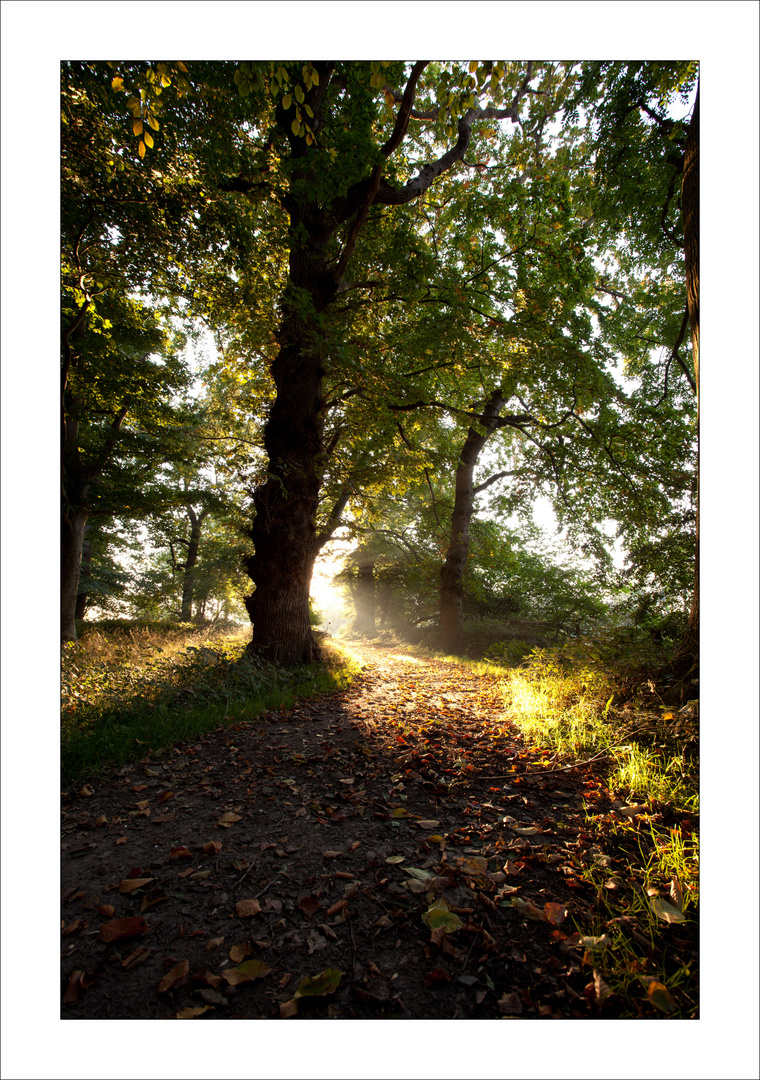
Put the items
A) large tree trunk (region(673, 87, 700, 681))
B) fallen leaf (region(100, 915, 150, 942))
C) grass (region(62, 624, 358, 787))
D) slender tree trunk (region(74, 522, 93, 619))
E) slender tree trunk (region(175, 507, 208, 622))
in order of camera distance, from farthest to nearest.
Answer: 1. slender tree trunk (region(175, 507, 208, 622))
2. slender tree trunk (region(74, 522, 93, 619))
3. grass (region(62, 624, 358, 787))
4. large tree trunk (region(673, 87, 700, 681))
5. fallen leaf (region(100, 915, 150, 942))

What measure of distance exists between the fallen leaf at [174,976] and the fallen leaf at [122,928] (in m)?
0.30

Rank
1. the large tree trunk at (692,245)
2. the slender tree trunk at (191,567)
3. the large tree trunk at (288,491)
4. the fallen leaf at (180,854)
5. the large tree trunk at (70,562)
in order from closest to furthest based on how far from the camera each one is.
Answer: the fallen leaf at (180,854)
the large tree trunk at (692,245)
the large tree trunk at (288,491)
the large tree trunk at (70,562)
the slender tree trunk at (191,567)

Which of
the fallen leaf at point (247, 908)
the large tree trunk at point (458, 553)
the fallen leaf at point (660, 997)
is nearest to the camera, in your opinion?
the fallen leaf at point (660, 997)

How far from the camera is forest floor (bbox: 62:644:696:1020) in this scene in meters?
1.54

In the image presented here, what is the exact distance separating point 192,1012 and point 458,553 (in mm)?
11864

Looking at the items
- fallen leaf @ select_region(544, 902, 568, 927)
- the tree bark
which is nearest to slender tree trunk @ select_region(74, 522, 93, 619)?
the tree bark

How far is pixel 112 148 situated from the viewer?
4176 millimetres

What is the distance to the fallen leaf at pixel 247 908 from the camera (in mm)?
1931

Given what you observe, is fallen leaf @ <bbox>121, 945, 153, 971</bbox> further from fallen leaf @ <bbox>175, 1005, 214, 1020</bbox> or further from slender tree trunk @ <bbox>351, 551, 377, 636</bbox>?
slender tree trunk @ <bbox>351, 551, 377, 636</bbox>

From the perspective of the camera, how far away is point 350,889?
208 cm

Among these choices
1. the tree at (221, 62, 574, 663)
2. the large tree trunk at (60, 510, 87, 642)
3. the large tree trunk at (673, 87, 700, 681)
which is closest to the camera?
the large tree trunk at (673, 87, 700, 681)

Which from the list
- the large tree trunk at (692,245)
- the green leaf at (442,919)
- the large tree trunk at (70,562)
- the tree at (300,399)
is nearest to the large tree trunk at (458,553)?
the tree at (300,399)

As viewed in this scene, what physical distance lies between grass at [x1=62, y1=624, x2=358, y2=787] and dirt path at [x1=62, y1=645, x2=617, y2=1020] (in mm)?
330

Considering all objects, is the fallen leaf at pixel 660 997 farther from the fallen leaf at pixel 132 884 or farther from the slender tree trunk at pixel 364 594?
the slender tree trunk at pixel 364 594
